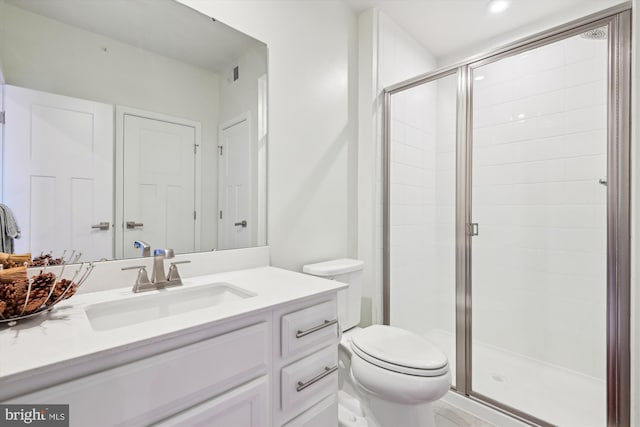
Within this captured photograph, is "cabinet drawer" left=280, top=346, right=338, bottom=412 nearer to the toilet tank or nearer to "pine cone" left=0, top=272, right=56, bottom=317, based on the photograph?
the toilet tank

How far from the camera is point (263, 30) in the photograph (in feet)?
4.95

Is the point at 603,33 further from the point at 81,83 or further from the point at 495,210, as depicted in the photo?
the point at 81,83

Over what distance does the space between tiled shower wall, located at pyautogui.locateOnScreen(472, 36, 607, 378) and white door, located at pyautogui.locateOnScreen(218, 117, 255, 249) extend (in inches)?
57.5

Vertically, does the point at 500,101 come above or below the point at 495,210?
above

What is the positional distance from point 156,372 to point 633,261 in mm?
1764

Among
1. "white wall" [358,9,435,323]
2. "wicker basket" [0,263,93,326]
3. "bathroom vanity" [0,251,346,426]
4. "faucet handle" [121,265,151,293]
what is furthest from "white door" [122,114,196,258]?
"white wall" [358,9,435,323]

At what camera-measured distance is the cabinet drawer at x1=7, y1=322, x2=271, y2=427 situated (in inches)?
22.3

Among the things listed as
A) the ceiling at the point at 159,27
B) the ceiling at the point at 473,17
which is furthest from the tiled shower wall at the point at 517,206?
the ceiling at the point at 159,27

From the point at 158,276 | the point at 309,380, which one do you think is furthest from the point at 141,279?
the point at 309,380

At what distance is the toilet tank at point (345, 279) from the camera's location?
63.1 inches

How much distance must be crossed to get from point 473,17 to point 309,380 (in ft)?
8.34

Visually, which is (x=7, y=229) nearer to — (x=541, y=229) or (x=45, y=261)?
(x=45, y=261)

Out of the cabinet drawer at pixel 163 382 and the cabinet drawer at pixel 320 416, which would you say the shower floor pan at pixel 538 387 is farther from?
the cabinet drawer at pixel 163 382

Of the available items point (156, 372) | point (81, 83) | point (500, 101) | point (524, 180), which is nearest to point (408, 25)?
point (500, 101)
